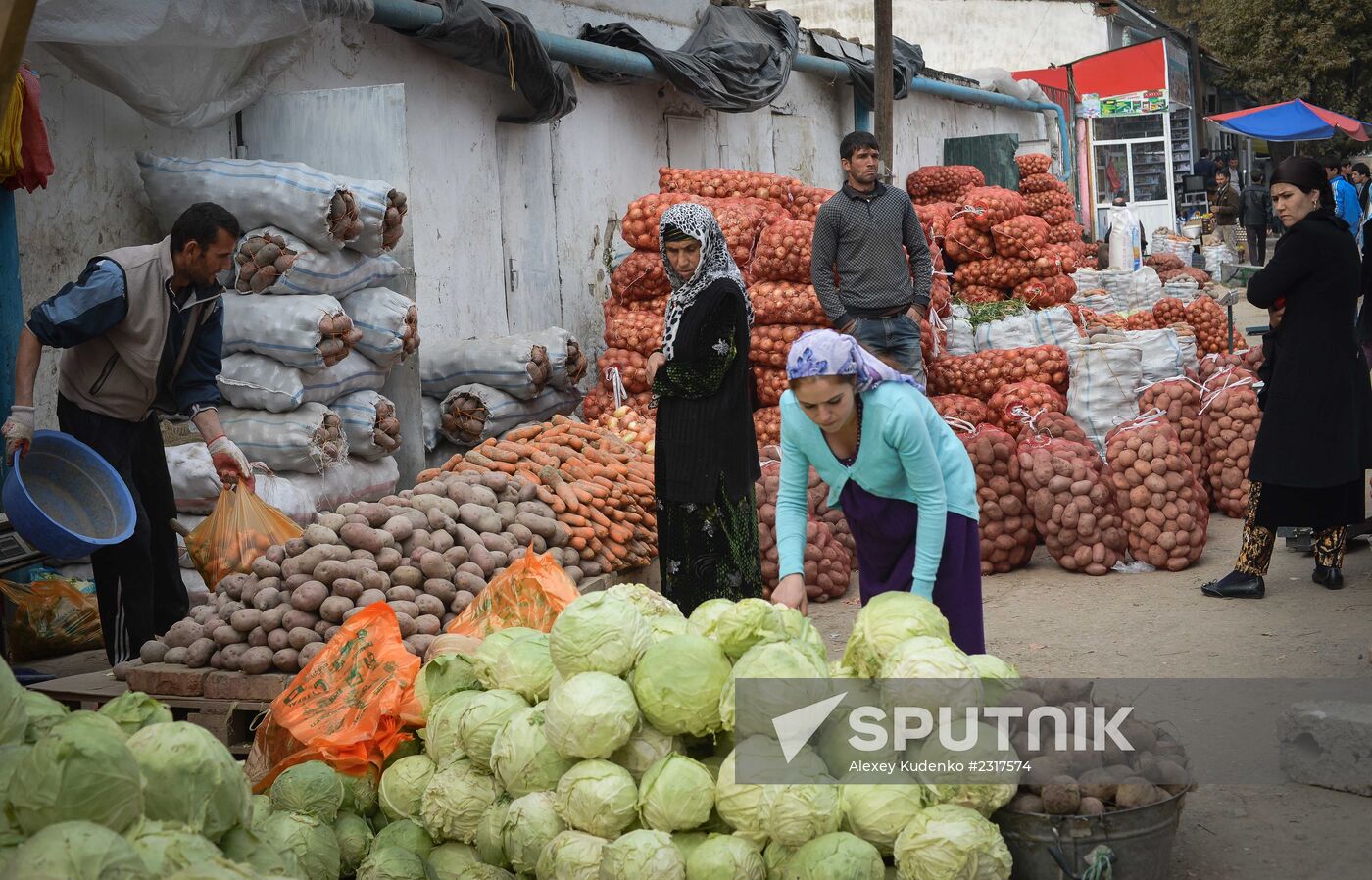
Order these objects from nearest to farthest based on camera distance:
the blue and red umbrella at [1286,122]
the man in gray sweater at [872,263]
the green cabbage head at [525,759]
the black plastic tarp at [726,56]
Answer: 1. the green cabbage head at [525,759]
2. the man in gray sweater at [872,263]
3. the black plastic tarp at [726,56]
4. the blue and red umbrella at [1286,122]

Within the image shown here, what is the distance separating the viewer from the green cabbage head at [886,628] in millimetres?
2879

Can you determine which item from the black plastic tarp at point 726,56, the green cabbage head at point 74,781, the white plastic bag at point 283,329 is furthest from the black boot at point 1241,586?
the black plastic tarp at point 726,56

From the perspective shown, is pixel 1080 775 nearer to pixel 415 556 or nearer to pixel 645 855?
pixel 645 855

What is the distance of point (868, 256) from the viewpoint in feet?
24.6

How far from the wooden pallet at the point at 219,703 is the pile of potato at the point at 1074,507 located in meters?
4.52

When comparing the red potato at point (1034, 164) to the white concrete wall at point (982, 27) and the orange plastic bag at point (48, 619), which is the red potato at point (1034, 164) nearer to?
the white concrete wall at point (982, 27)

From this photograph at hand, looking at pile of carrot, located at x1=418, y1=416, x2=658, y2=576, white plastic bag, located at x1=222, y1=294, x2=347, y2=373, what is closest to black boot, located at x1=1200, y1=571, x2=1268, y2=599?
pile of carrot, located at x1=418, y1=416, x2=658, y2=576

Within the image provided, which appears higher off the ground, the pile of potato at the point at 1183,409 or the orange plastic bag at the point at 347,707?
the pile of potato at the point at 1183,409

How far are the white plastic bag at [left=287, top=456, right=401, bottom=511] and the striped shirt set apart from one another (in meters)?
2.72

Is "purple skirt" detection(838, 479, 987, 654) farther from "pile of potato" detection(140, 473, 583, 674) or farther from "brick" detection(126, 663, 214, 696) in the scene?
"brick" detection(126, 663, 214, 696)

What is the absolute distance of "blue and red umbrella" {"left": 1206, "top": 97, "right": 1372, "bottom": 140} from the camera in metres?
22.4

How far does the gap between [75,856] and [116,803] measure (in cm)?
22

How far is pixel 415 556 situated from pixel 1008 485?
12.5 ft

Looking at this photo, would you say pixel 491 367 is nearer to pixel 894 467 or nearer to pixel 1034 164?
pixel 894 467
